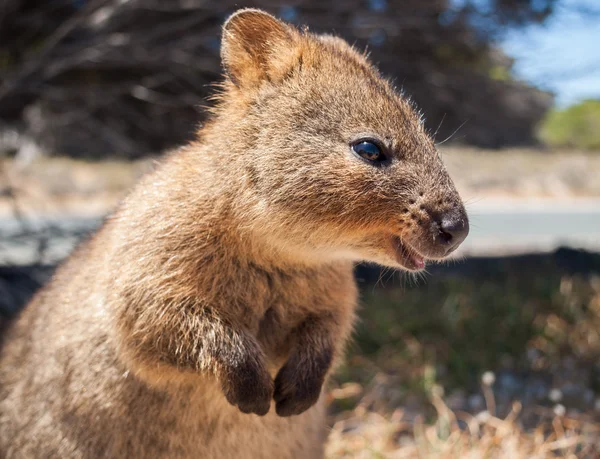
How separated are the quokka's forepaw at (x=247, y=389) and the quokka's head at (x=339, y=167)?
1.61 feet

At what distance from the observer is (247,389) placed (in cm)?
231

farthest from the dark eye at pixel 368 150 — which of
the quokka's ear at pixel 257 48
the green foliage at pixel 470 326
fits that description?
the green foliage at pixel 470 326

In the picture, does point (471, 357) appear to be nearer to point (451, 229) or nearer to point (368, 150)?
point (451, 229)

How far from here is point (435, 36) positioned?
6871 millimetres

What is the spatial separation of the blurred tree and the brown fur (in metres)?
2.84

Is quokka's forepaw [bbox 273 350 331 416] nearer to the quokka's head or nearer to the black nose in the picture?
the quokka's head

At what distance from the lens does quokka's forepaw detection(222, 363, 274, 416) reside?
7.56 feet

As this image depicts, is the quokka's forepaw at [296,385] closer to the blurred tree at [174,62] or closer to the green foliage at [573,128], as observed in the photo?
the blurred tree at [174,62]

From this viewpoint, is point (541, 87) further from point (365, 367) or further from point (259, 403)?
point (259, 403)

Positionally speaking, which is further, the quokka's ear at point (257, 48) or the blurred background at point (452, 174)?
the blurred background at point (452, 174)

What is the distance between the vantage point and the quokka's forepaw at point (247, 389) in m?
2.30

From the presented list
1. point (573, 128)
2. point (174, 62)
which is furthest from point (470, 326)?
point (573, 128)

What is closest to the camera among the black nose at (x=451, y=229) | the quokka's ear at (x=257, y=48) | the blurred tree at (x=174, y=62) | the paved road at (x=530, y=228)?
the black nose at (x=451, y=229)

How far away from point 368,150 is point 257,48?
704 millimetres
